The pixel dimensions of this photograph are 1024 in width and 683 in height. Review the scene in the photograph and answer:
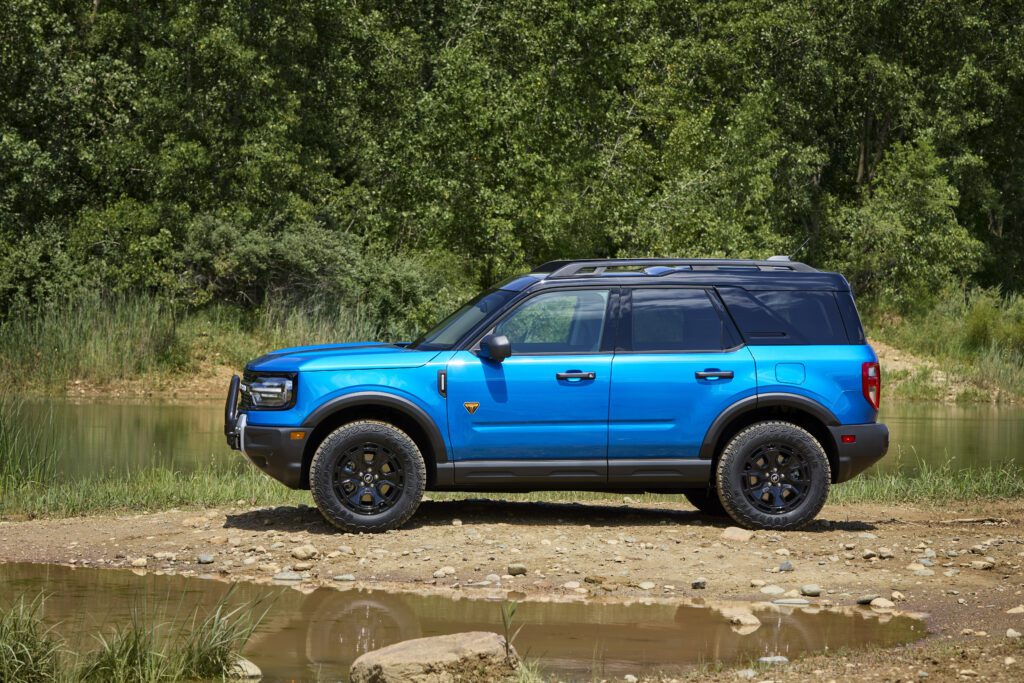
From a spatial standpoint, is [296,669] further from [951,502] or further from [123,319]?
[123,319]

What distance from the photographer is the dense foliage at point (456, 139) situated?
3048 centimetres

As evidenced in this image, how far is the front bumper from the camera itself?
35.6 ft

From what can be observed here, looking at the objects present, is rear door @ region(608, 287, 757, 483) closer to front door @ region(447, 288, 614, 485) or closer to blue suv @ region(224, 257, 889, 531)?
blue suv @ region(224, 257, 889, 531)

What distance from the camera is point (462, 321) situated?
37.9ft

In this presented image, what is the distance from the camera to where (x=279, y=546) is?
10539 millimetres

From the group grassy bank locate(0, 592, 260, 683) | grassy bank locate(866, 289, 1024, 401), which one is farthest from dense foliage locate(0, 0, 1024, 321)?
grassy bank locate(0, 592, 260, 683)

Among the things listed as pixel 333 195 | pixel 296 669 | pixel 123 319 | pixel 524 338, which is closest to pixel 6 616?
pixel 296 669

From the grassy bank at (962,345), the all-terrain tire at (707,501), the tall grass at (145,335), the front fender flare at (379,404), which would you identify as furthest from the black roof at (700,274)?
the grassy bank at (962,345)

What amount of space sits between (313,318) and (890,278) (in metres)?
16.5

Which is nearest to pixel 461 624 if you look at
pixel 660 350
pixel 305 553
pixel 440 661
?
pixel 440 661

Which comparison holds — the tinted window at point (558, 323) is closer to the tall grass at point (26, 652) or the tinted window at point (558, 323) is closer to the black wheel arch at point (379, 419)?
the black wheel arch at point (379, 419)

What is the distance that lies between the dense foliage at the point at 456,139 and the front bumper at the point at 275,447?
17.4 meters

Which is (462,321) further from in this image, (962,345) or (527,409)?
(962,345)

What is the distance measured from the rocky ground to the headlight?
3.24 ft
